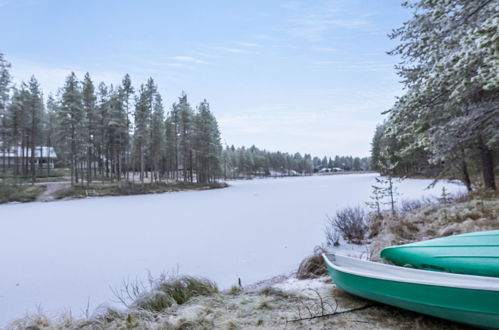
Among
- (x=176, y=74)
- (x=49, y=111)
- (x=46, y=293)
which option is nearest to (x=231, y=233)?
(x=46, y=293)

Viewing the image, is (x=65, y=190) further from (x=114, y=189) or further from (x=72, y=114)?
(x=72, y=114)

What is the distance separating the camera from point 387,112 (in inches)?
223

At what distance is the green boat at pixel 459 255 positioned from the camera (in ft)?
7.48

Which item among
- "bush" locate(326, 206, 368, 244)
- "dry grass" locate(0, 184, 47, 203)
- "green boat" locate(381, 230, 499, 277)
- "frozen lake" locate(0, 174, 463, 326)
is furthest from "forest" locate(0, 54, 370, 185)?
"green boat" locate(381, 230, 499, 277)

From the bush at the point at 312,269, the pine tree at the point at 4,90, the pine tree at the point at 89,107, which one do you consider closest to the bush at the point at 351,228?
the bush at the point at 312,269

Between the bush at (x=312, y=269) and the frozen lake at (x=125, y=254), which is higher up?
the bush at (x=312, y=269)

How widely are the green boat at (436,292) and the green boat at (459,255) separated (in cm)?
17

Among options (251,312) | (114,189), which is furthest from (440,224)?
(114,189)

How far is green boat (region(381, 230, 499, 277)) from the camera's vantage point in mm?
2281

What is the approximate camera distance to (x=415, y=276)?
8.52 feet

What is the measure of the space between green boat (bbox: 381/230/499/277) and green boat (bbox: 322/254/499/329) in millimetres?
166

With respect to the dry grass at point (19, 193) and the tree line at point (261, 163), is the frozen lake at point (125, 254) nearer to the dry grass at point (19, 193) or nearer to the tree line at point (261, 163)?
the dry grass at point (19, 193)

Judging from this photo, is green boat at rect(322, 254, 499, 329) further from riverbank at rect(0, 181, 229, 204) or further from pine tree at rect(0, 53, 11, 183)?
pine tree at rect(0, 53, 11, 183)

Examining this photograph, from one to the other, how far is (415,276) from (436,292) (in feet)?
2.29
